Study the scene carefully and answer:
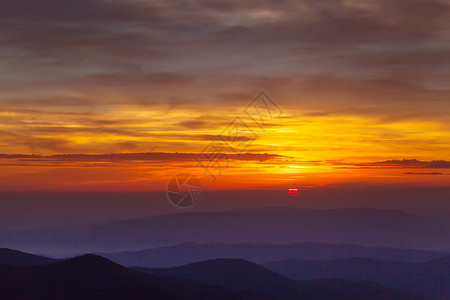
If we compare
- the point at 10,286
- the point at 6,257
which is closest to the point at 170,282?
the point at 10,286

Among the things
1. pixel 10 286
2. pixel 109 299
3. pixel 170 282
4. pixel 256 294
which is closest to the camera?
pixel 10 286

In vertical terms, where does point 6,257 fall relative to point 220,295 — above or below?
above

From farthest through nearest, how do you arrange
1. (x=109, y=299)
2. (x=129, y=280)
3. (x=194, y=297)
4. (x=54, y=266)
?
1. (x=194, y=297)
2. (x=129, y=280)
3. (x=54, y=266)
4. (x=109, y=299)

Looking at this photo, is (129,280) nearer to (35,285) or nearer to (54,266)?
(54,266)

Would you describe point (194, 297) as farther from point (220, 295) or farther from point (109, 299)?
point (109, 299)

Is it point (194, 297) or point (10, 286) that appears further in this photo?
point (194, 297)

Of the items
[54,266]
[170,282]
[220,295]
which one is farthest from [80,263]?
[220,295]
